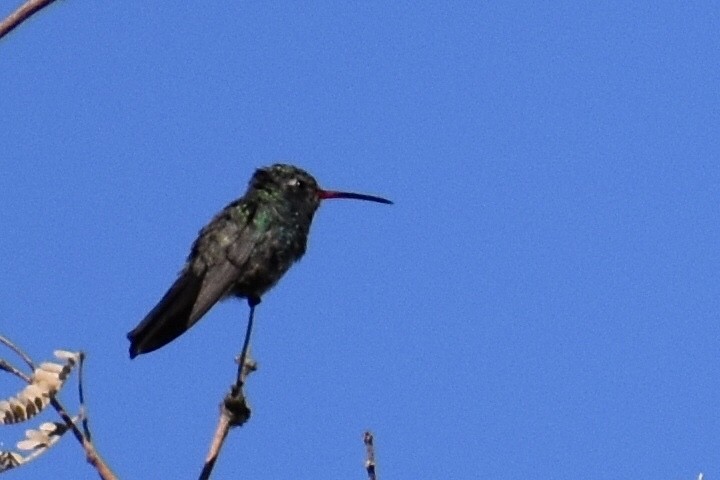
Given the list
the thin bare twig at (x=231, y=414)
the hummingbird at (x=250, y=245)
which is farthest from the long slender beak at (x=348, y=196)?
the thin bare twig at (x=231, y=414)

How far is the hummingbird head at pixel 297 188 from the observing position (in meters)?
7.68

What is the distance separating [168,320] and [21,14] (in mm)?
4181

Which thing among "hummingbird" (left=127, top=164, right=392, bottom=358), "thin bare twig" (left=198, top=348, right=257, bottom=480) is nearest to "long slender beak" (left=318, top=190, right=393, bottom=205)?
"hummingbird" (left=127, top=164, right=392, bottom=358)

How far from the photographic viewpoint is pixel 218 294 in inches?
268

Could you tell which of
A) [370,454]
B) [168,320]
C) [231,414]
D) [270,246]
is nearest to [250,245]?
[270,246]

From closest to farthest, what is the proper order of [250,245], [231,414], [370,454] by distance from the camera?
[370,454] < [231,414] < [250,245]

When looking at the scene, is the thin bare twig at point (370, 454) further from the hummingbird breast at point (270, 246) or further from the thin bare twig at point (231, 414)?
the hummingbird breast at point (270, 246)

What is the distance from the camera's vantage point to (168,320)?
6328mm

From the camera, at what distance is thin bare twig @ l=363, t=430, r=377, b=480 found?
2.78m

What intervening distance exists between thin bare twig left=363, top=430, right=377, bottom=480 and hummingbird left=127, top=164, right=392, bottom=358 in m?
3.44

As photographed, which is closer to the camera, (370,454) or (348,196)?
(370,454)

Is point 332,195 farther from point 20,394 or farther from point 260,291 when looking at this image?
point 20,394

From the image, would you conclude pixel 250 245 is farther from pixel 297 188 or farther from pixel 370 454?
pixel 370 454

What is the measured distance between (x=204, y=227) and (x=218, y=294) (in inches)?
30.7
